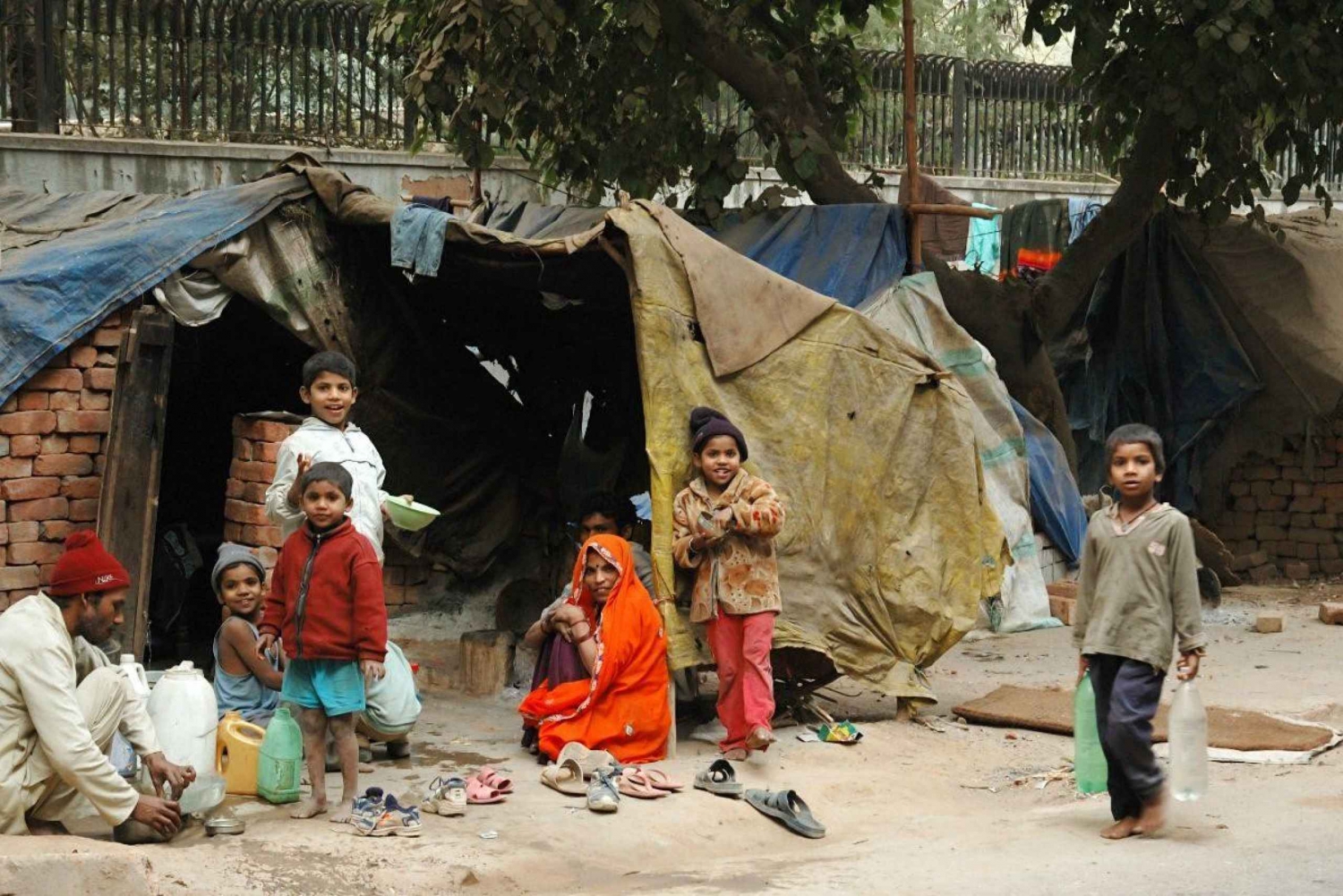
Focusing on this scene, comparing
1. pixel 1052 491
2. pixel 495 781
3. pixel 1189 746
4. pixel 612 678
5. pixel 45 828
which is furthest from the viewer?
pixel 1052 491

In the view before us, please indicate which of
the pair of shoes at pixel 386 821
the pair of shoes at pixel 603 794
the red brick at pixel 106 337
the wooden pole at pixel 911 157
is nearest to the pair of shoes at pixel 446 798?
the pair of shoes at pixel 386 821

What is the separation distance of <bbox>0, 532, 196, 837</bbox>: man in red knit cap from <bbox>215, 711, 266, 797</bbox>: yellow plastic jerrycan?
55 centimetres

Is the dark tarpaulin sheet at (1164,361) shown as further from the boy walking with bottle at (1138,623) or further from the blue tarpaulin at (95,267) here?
the blue tarpaulin at (95,267)

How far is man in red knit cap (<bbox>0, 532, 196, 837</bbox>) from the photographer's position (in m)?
5.05

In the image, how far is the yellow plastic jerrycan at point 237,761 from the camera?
5.94 m

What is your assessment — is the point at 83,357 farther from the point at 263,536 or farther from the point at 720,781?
the point at 720,781

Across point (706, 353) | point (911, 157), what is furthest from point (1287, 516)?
point (706, 353)

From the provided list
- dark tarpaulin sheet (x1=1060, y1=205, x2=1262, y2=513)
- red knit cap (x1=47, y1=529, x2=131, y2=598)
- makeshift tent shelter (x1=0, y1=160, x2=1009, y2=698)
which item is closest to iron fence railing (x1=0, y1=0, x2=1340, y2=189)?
dark tarpaulin sheet (x1=1060, y1=205, x2=1262, y2=513)

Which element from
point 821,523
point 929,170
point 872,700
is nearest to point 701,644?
point 821,523

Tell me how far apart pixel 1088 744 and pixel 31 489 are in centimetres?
401

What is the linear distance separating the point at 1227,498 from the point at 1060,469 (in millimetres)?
2418

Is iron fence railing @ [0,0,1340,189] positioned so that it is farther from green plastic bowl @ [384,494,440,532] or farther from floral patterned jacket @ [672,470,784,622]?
green plastic bowl @ [384,494,440,532]

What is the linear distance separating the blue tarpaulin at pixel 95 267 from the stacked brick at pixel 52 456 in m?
0.11

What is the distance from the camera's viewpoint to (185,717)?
574 centimetres
